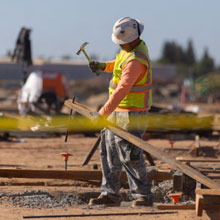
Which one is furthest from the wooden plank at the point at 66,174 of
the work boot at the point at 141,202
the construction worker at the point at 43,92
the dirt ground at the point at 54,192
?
the construction worker at the point at 43,92

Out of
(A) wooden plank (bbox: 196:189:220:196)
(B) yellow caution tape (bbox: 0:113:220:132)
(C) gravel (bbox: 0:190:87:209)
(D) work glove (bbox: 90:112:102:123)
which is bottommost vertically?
(C) gravel (bbox: 0:190:87:209)

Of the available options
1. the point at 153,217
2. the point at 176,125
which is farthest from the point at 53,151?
the point at 153,217

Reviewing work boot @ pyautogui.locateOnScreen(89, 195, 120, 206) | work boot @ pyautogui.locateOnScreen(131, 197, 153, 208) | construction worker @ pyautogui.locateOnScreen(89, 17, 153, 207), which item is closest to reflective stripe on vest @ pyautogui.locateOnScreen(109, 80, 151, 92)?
construction worker @ pyautogui.locateOnScreen(89, 17, 153, 207)

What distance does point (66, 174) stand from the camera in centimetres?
813

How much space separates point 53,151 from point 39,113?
538 centimetres

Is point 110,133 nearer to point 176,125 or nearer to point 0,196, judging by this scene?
point 0,196

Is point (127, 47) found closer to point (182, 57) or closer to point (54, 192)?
point (54, 192)

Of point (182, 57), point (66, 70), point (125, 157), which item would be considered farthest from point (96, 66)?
point (182, 57)

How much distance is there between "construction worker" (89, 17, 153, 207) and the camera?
21.7 feet

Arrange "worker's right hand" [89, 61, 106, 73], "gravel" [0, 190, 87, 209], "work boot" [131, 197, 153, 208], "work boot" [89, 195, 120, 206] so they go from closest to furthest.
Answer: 1. "work boot" [131, 197, 153, 208]
2. "gravel" [0, 190, 87, 209]
3. "work boot" [89, 195, 120, 206]
4. "worker's right hand" [89, 61, 106, 73]

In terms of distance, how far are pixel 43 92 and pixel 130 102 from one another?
1480cm

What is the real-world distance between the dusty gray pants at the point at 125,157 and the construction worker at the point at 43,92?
12739 millimetres

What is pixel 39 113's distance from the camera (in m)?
18.1

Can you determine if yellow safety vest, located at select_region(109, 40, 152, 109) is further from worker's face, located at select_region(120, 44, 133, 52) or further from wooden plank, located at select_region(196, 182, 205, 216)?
wooden plank, located at select_region(196, 182, 205, 216)
